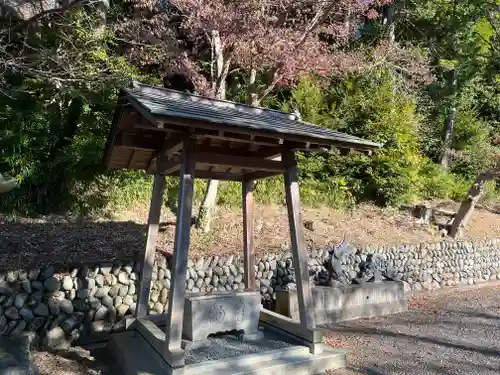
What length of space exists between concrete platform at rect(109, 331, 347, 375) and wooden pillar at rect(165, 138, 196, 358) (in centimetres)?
29

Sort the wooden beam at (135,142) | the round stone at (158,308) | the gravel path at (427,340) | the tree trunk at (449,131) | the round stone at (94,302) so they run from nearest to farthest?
the gravel path at (427,340)
the wooden beam at (135,142)
the round stone at (94,302)
the round stone at (158,308)
the tree trunk at (449,131)

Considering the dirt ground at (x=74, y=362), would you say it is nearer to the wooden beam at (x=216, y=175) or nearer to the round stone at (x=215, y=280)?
the round stone at (x=215, y=280)

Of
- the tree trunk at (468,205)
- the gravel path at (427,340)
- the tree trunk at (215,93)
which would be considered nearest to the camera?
the gravel path at (427,340)

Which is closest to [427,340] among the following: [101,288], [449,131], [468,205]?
[101,288]

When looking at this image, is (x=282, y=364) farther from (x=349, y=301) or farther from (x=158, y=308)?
(x=349, y=301)

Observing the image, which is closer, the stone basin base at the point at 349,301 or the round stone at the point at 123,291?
the round stone at the point at 123,291

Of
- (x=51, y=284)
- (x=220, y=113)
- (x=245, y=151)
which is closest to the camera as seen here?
(x=220, y=113)

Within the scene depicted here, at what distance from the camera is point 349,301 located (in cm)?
706

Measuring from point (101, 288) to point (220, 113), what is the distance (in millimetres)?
3143

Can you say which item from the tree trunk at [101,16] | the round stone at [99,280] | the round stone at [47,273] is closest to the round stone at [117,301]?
the round stone at [99,280]

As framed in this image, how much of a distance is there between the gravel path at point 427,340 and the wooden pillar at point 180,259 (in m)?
1.89

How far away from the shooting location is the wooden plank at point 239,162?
4539 mm

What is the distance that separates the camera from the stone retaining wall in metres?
5.13

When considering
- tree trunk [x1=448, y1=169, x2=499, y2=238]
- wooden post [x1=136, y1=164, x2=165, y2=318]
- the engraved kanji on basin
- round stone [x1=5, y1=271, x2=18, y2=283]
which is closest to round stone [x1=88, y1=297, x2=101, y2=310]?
wooden post [x1=136, y1=164, x2=165, y2=318]
